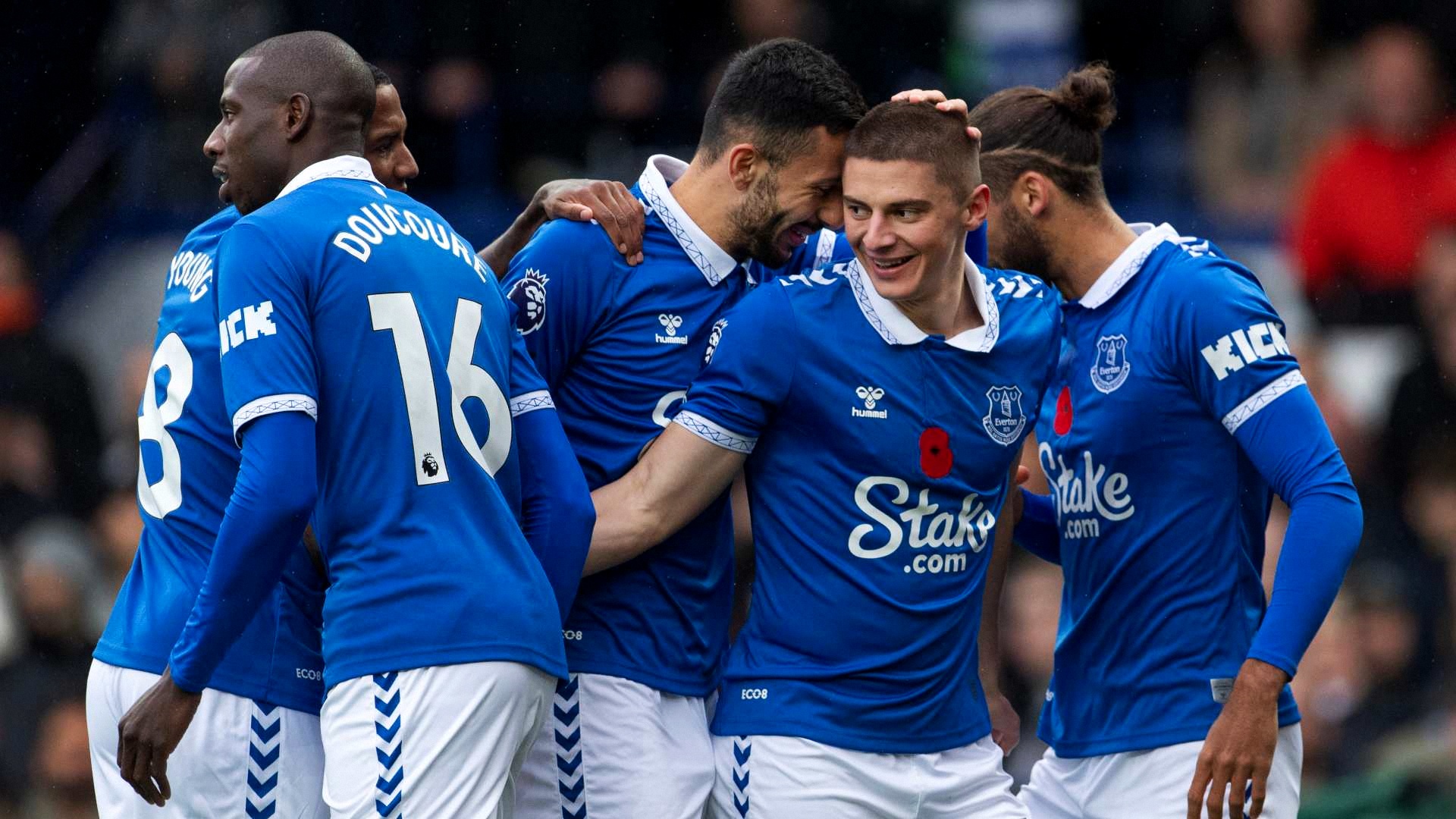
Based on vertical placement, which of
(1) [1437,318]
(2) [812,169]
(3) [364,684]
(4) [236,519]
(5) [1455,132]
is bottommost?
(1) [1437,318]

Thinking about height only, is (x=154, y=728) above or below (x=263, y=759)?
above

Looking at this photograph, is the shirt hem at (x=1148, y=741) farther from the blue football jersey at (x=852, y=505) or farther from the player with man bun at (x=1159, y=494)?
the blue football jersey at (x=852, y=505)

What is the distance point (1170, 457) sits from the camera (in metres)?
4.75

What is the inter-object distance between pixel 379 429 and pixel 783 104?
144 cm

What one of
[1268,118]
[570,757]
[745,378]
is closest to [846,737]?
[570,757]

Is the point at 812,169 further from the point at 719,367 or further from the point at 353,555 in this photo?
the point at 353,555

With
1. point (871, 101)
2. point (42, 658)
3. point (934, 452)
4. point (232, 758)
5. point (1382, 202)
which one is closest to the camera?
point (232, 758)

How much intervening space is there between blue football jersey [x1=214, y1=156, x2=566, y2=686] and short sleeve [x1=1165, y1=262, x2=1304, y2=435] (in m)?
1.69

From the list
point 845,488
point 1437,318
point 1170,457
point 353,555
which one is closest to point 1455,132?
point 1437,318

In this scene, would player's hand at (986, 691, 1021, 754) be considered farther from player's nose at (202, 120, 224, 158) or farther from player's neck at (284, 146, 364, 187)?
player's nose at (202, 120, 224, 158)

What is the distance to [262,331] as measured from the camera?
3824 millimetres

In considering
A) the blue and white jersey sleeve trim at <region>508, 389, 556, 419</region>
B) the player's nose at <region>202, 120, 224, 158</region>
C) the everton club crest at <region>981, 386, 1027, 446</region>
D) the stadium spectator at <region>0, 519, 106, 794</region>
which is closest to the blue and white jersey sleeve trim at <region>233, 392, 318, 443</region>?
the blue and white jersey sleeve trim at <region>508, 389, 556, 419</region>

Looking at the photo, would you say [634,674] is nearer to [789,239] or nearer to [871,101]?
[789,239]

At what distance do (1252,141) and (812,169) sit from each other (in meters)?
7.23
